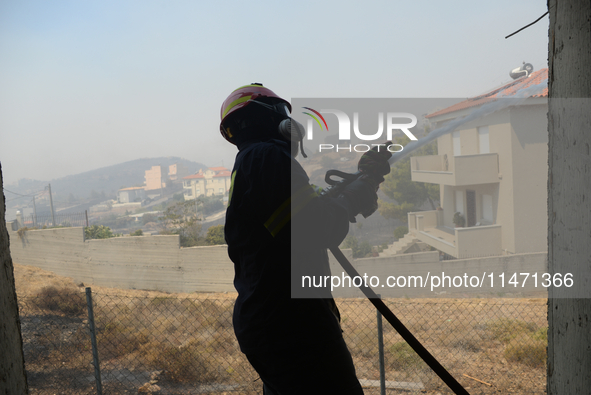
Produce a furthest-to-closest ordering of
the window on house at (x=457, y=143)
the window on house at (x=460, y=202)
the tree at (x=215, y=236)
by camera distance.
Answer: the window on house at (x=460, y=202), the window on house at (x=457, y=143), the tree at (x=215, y=236)

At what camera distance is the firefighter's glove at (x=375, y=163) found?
198 centimetres

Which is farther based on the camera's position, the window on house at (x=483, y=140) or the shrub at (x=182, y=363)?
the window on house at (x=483, y=140)

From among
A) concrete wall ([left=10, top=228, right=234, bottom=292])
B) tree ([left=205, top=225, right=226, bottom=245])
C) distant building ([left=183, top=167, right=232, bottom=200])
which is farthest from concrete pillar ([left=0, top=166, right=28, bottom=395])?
distant building ([left=183, top=167, right=232, bottom=200])

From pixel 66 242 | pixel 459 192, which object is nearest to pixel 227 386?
pixel 66 242

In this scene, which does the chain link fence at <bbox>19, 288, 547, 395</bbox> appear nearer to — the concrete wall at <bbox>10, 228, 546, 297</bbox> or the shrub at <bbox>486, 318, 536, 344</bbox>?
the shrub at <bbox>486, 318, 536, 344</bbox>

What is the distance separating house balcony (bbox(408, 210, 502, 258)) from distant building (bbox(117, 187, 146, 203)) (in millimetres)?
47873

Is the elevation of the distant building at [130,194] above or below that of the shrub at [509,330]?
above

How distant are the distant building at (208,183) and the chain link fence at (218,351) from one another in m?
28.8

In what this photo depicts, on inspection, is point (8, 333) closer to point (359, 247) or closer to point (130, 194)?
point (359, 247)

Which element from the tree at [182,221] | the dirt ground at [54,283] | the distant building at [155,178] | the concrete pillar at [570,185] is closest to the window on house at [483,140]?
the dirt ground at [54,283]

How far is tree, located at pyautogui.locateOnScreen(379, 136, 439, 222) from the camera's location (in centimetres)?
2842

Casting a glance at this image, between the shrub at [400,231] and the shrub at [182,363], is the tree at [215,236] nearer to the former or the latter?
the shrub at [182,363]

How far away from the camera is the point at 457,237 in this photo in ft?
69.3

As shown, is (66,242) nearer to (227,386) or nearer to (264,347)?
(227,386)
